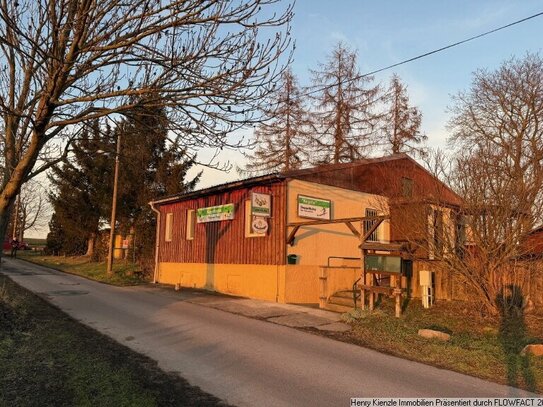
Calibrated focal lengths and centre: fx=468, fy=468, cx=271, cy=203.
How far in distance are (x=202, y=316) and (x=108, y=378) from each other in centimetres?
608

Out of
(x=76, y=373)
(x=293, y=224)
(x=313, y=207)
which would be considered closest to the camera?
(x=76, y=373)

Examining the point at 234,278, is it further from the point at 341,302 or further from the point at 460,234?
the point at 460,234

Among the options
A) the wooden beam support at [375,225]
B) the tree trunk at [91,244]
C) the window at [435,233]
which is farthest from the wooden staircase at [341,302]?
the tree trunk at [91,244]

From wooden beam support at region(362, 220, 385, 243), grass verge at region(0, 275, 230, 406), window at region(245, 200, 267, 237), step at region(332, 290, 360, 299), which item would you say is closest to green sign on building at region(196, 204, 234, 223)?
window at region(245, 200, 267, 237)

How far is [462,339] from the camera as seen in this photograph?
9625 millimetres

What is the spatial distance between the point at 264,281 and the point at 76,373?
985 centimetres

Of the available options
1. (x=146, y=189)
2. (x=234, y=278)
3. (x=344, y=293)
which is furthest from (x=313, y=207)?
(x=146, y=189)

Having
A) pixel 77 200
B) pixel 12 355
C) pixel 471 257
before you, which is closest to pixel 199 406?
pixel 12 355

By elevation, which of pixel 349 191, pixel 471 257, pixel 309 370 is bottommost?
pixel 309 370

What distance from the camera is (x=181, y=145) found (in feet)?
27.4

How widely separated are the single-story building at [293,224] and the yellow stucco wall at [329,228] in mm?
35

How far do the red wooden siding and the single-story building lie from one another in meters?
0.04

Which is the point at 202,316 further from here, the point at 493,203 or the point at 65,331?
the point at 493,203

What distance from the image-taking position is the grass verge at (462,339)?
24.5 ft
